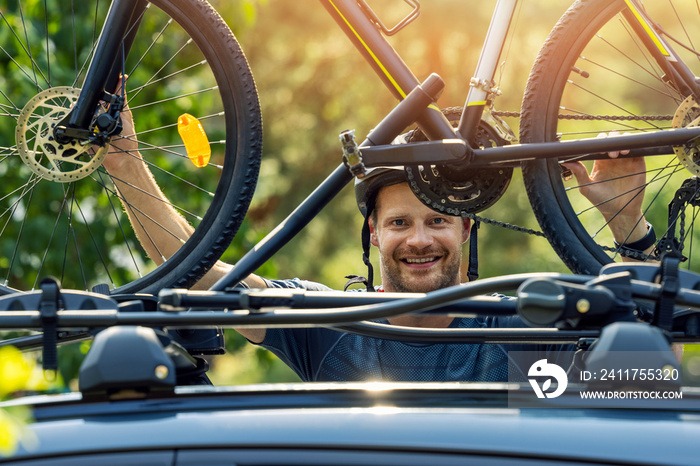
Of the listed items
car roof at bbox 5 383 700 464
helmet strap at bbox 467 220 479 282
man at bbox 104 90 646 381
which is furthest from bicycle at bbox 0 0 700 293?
car roof at bbox 5 383 700 464

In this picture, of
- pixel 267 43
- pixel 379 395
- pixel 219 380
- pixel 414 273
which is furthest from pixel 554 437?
pixel 219 380

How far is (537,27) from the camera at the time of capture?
13.6m

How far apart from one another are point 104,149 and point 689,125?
180cm

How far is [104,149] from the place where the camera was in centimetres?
275

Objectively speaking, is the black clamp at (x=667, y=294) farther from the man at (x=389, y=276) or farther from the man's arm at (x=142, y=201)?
the man's arm at (x=142, y=201)

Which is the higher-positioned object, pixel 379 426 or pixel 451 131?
pixel 451 131

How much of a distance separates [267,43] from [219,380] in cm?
826

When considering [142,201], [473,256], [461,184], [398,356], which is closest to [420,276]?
[473,256]

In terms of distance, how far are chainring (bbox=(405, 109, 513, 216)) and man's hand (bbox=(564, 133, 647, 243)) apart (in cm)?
24

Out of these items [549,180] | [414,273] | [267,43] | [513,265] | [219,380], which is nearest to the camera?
[549,180]

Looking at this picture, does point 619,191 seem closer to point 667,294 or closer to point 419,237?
point 419,237

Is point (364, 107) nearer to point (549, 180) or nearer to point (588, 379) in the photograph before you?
point (549, 180)

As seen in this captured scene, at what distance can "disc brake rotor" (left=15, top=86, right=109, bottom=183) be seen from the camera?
8.95 ft

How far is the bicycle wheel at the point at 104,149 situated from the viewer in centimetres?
270
